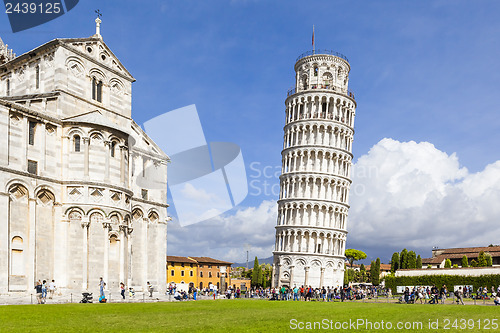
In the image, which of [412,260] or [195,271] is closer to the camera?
[412,260]

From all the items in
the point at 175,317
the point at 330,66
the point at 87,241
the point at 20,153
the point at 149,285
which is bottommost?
the point at 149,285

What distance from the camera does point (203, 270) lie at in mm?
89312

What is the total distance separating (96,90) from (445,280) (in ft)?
141

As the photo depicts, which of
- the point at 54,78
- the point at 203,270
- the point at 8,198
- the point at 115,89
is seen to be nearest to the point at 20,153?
the point at 8,198

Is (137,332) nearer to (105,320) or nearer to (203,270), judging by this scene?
(105,320)

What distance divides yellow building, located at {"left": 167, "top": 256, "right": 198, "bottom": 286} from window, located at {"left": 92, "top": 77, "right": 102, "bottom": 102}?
51.9 meters

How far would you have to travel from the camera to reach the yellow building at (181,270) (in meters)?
82.6

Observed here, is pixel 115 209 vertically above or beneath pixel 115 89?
beneath

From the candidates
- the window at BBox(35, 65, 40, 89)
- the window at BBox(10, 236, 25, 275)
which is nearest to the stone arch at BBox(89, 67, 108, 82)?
the window at BBox(35, 65, 40, 89)

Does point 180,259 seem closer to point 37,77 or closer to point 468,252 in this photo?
point 468,252

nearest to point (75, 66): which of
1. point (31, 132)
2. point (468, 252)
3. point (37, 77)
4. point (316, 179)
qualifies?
point (37, 77)

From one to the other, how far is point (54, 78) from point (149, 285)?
17.4m

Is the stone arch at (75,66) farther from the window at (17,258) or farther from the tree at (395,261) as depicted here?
the tree at (395,261)

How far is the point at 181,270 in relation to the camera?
276 feet
